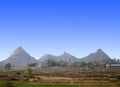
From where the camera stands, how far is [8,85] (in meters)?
55.9

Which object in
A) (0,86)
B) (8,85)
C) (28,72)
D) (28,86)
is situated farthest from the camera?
(28,72)

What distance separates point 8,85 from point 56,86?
13813 mm

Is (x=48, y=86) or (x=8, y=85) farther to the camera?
(x=48, y=86)

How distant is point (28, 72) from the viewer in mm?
133000

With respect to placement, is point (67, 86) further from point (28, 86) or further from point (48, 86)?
point (28, 86)

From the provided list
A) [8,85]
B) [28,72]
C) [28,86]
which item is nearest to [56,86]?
[28,86]

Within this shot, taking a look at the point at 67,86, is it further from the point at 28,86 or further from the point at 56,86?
the point at 28,86

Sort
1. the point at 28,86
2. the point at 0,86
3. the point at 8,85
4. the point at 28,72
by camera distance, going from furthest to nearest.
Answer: the point at 28,72 → the point at 28,86 → the point at 8,85 → the point at 0,86

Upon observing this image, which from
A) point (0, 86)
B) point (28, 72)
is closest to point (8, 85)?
point (0, 86)

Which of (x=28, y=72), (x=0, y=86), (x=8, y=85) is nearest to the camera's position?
(x=0, y=86)

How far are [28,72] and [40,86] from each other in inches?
2690

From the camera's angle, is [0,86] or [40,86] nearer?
[0,86]

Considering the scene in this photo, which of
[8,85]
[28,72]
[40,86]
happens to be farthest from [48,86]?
[28,72]

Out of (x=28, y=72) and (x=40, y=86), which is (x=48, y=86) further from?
(x=28, y=72)
